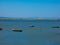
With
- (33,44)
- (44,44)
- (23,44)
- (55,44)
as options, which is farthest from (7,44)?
(55,44)

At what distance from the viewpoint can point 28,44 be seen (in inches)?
95.4

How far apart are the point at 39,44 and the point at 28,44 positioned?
19cm

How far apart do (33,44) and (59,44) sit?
45cm

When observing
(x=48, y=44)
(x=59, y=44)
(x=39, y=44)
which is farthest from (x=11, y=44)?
(x=59, y=44)

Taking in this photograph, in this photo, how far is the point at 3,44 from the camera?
2416 mm

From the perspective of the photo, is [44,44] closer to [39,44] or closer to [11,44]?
[39,44]

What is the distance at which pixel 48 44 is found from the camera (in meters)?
2.38

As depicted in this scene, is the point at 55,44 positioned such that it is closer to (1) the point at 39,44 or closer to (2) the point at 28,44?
A: (1) the point at 39,44

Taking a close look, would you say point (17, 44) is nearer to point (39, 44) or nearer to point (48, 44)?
point (39, 44)

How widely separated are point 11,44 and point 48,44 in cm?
65

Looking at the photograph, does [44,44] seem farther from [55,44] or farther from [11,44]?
[11,44]

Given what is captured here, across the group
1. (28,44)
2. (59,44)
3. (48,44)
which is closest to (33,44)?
(28,44)

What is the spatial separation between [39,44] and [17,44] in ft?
1.28

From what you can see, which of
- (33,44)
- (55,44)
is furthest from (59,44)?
(33,44)
